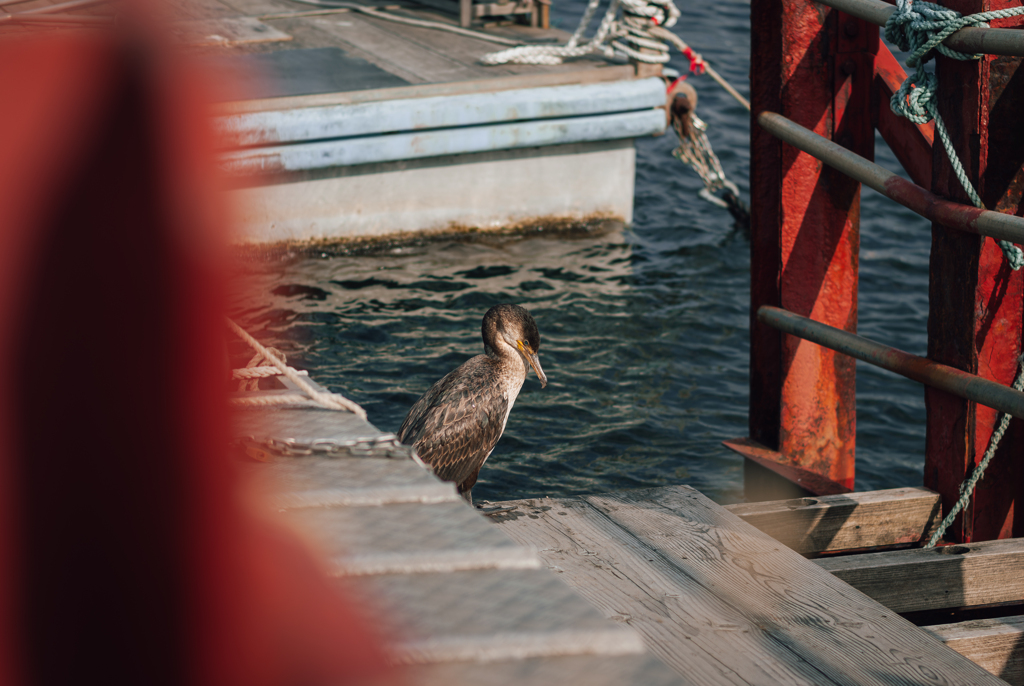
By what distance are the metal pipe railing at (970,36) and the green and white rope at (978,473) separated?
3.28 feet

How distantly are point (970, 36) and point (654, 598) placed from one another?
6.40ft

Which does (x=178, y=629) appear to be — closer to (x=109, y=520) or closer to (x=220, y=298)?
(x=109, y=520)

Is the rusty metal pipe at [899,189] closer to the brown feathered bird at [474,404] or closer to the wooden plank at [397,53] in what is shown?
the brown feathered bird at [474,404]

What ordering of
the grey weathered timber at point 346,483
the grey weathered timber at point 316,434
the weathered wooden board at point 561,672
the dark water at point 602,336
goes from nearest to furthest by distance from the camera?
the weathered wooden board at point 561,672
the grey weathered timber at point 346,483
the grey weathered timber at point 316,434
the dark water at point 602,336

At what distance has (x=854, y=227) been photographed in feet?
13.4

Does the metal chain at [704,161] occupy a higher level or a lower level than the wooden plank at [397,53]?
lower

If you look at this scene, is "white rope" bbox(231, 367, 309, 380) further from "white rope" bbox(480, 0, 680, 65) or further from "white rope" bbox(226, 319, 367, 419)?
"white rope" bbox(480, 0, 680, 65)

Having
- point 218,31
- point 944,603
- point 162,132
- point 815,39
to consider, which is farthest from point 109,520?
point 218,31

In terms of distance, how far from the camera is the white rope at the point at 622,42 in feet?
25.1

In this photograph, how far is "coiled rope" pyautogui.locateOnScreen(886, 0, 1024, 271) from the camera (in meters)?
3.01

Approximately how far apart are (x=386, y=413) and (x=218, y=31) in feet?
14.2

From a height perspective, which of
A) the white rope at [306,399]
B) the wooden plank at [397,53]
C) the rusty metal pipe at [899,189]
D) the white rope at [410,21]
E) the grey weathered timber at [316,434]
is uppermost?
the white rope at [410,21]

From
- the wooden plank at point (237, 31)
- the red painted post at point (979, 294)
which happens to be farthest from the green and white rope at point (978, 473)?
the wooden plank at point (237, 31)

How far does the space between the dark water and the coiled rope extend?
2.45 metres
